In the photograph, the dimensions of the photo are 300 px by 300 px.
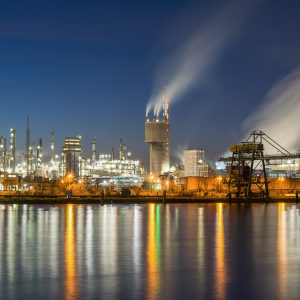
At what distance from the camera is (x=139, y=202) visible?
257ft

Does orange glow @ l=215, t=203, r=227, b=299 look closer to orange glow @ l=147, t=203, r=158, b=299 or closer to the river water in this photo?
the river water

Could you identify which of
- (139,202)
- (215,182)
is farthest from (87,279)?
(215,182)

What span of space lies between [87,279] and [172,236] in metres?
12.6

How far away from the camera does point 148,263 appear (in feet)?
62.9

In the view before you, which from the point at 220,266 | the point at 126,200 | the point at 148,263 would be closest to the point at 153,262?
the point at 148,263

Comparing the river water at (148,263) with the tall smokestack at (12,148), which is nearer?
the river water at (148,263)

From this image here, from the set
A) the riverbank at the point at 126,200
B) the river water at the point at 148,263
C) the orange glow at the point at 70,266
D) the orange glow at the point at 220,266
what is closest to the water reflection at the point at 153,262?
the river water at the point at 148,263

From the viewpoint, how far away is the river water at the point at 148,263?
14.7m

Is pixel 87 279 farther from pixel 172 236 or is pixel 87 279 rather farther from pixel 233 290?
pixel 172 236

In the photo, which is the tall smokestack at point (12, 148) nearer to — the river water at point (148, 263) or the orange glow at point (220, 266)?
the river water at point (148, 263)

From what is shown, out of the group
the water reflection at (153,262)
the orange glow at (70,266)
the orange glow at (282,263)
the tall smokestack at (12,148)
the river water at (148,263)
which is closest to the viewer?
the orange glow at (70,266)

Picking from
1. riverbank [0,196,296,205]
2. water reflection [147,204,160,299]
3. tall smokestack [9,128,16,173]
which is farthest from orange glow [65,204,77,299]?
tall smokestack [9,128,16,173]

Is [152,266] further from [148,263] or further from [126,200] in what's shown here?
[126,200]

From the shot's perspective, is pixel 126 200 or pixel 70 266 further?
pixel 126 200
